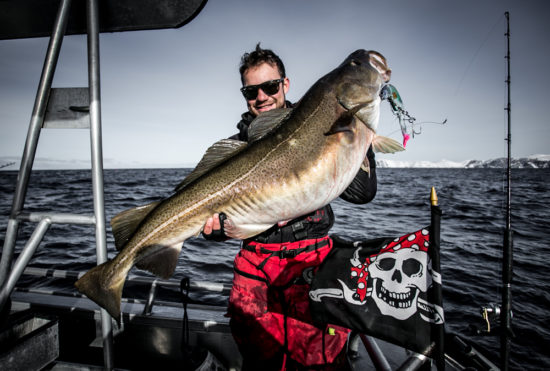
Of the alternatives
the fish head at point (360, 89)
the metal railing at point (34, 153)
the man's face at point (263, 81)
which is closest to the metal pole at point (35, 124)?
the metal railing at point (34, 153)

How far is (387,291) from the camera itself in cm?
210

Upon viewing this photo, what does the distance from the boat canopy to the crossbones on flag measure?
8.38 feet

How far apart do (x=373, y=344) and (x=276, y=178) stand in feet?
6.54

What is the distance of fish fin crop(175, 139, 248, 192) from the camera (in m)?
2.56

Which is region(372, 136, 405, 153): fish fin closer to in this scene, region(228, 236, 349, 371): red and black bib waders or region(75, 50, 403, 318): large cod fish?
region(75, 50, 403, 318): large cod fish

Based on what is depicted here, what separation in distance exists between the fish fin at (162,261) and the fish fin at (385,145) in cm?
190

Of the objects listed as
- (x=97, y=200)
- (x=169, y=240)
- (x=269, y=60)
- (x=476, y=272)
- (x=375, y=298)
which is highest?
(x=269, y=60)

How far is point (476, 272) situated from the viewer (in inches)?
337

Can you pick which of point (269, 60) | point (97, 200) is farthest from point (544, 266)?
point (97, 200)

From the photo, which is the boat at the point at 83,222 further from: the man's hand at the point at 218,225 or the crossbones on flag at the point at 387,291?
the man's hand at the point at 218,225

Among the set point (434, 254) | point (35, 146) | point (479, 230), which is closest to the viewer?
point (434, 254)

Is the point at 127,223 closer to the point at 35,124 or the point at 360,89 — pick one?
the point at 35,124

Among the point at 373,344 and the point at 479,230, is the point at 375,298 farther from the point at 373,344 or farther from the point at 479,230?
the point at 479,230

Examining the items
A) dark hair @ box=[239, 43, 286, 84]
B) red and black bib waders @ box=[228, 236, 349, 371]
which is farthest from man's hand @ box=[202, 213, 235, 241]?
dark hair @ box=[239, 43, 286, 84]
